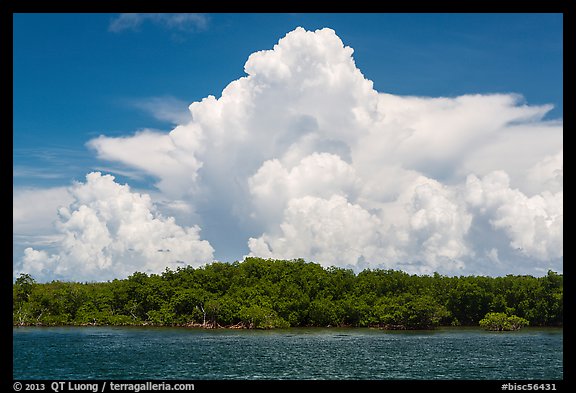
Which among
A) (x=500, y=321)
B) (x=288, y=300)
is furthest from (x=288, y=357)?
(x=500, y=321)

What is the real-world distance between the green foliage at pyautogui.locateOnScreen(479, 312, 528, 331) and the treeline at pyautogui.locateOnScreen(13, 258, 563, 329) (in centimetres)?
370

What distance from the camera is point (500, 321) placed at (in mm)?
71500

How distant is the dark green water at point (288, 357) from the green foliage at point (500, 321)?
30.7ft

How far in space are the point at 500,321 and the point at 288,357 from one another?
4022cm

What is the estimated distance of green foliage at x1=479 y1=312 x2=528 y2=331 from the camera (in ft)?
235

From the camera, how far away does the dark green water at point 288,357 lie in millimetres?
34500

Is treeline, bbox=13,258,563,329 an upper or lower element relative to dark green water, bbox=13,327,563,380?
upper

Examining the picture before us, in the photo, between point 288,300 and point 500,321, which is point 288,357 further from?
point 500,321

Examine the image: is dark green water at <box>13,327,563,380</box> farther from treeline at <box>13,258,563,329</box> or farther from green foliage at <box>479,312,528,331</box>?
treeline at <box>13,258,563,329</box>

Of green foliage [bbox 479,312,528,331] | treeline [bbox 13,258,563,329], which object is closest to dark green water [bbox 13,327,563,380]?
green foliage [bbox 479,312,528,331]

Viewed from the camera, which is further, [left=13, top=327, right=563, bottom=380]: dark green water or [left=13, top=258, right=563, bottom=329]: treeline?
[left=13, top=258, right=563, bottom=329]: treeline
